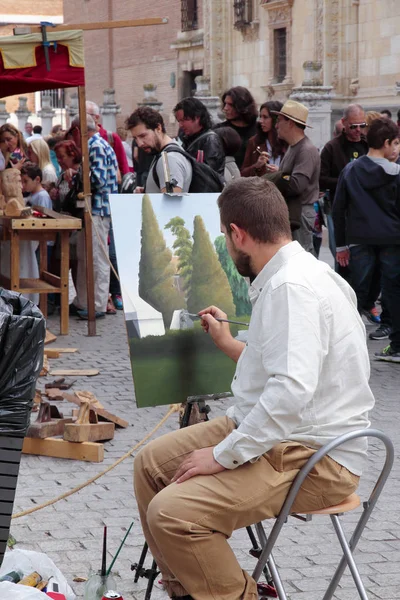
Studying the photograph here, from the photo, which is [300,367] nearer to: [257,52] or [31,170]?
[31,170]

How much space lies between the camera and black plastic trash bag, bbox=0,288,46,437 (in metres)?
3.54

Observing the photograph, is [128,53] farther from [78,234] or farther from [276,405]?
[276,405]

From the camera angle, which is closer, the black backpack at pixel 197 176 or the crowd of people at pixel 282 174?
the black backpack at pixel 197 176

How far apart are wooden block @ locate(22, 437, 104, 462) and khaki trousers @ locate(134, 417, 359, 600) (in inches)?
101

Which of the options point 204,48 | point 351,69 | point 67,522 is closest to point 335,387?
point 67,522

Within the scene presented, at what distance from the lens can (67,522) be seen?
193 inches

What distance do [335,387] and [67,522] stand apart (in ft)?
6.64

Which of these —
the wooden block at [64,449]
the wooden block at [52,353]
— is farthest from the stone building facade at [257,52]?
the wooden block at [64,449]

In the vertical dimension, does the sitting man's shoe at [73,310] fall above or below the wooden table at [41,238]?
below

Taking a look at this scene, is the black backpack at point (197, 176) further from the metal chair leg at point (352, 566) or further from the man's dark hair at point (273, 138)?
the metal chair leg at point (352, 566)

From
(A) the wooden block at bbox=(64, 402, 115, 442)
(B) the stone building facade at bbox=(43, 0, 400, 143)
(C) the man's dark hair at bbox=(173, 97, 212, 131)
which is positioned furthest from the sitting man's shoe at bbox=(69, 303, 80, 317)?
(B) the stone building facade at bbox=(43, 0, 400, 143)

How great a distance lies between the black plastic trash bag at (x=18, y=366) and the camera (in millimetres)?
3539

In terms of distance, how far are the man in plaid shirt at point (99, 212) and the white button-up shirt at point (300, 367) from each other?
643 centimetres

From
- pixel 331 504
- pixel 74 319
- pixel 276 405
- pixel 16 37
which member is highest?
pixel 16 37
